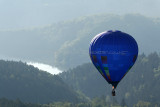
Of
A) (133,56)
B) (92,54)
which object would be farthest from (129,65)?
(92,54)

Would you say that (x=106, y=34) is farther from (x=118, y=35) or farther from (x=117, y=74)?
(x=117, y=74)

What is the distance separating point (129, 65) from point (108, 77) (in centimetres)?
626

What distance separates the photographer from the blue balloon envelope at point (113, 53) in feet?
315

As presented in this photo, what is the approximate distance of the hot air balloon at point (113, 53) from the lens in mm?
95875

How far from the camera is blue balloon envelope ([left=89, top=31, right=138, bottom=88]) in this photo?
9588 centimetres

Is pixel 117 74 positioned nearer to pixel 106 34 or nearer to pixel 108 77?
pixel 108 77

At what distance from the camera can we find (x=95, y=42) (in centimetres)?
9725

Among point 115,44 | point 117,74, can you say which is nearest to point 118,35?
point 115,44

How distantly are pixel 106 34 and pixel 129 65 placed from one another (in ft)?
30.8

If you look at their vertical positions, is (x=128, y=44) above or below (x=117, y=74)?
above

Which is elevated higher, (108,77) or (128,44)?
(128,44)

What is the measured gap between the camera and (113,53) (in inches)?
3807

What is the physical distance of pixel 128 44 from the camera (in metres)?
97.0

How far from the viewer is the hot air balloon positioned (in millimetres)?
95875
